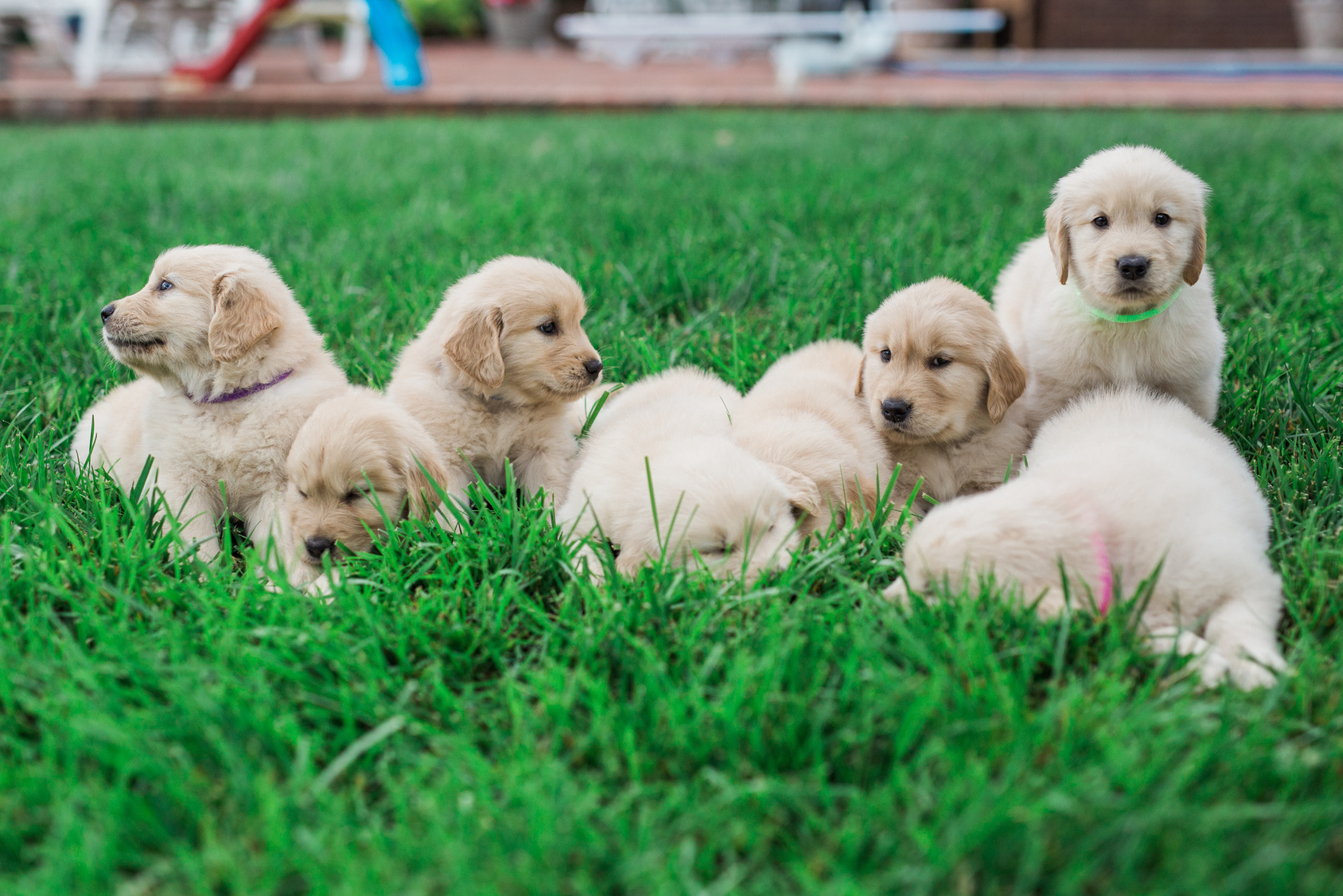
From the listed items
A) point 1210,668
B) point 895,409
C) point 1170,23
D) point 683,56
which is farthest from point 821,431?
point 683,56

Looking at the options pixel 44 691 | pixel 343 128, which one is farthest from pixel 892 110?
pixel 44 691

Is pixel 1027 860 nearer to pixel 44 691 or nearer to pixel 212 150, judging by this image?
pixel 44 691

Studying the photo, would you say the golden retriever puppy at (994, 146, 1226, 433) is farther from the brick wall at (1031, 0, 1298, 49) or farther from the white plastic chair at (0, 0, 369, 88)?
the brick wall at (1031, 0, 1298, 49)

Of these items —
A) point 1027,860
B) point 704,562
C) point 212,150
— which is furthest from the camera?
point 212,150

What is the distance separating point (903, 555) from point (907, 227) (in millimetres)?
3019

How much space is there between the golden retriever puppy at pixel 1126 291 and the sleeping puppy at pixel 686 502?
0.85m

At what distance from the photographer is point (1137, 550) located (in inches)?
77.4

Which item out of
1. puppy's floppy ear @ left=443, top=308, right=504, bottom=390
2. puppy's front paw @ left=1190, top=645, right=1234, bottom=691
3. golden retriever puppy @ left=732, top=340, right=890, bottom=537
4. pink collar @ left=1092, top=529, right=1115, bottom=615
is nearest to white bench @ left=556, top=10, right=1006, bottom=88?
golden retriever puppy @ left=732, top=340, right=890, bottom=537

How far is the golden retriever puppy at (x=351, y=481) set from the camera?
2254mm

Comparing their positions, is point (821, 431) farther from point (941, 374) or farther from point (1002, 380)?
point (1002, 380)

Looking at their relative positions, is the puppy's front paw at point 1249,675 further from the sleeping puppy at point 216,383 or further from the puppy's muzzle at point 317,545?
the sleeping puppy at point 216,383

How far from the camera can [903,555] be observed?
2006 millimetres

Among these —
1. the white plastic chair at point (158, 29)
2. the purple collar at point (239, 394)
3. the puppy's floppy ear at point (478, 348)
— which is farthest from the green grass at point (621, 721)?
the white plastic chair at point (158, 29)

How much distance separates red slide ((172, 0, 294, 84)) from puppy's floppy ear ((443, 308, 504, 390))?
10709mm
